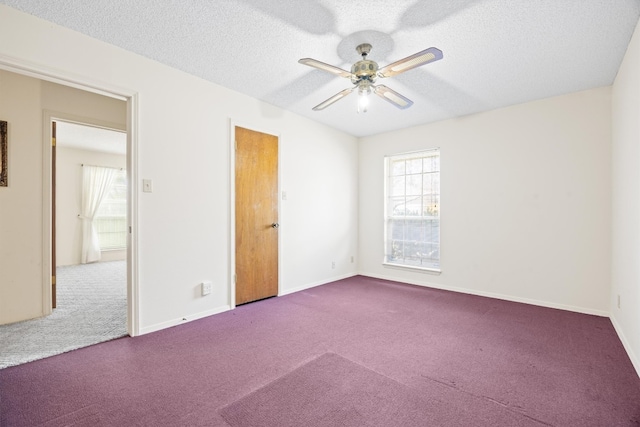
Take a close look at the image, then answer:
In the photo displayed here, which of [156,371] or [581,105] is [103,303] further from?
[581,105]

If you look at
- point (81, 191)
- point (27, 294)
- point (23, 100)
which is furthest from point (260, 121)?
point (81, 191)

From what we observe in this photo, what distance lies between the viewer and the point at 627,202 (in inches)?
95.0

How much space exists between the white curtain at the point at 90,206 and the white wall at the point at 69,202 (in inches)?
3.6

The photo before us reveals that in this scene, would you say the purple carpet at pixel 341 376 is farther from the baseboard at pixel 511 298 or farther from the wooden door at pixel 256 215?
the wooden door at pixel 256 215

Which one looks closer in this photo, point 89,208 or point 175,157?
point 175,157

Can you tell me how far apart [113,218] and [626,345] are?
8693mm

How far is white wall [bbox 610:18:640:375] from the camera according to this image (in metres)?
2.10

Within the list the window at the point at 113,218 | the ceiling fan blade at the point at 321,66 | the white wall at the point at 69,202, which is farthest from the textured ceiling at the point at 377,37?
the window at the point at 113,218

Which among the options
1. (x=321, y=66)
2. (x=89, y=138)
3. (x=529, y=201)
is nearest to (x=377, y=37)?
(x=321, y=66)

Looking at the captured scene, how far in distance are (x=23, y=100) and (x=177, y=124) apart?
158 centimetres

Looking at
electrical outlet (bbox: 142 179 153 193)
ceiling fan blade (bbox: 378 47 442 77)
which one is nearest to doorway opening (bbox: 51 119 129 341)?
electrical outlet (bbox: 142 179 153 193)

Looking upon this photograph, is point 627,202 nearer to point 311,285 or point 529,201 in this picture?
point 529,201

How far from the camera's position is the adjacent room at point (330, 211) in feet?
6.04

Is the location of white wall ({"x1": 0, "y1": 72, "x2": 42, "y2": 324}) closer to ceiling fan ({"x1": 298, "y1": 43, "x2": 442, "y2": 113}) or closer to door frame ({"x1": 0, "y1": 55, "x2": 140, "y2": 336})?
door frame ({"x1": 0, "y1": 55, "x2": 140, "y2": 336})
